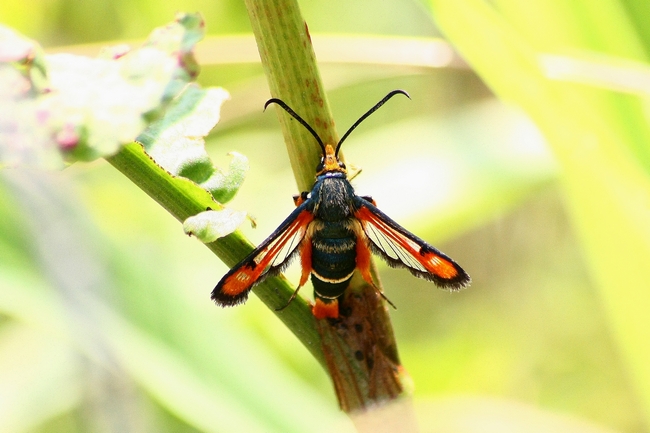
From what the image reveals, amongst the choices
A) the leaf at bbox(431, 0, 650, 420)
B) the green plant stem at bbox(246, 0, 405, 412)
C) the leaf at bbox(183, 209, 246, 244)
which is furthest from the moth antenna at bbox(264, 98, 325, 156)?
the leaf at bbox(431, 0, 650, 420)

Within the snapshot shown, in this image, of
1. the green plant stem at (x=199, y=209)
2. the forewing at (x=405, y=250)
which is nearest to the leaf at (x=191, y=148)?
the green plant stem at (x=199, y=209)

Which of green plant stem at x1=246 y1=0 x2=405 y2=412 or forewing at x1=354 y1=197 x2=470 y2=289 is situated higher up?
forewing at x1=354 y1=197 x2=470 y2=289

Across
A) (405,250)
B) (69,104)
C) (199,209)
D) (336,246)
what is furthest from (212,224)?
(405,250)

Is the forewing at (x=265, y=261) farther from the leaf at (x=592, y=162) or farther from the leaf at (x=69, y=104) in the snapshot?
the leaf at (x=592, y=162)

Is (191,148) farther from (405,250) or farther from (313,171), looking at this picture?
(405,250)

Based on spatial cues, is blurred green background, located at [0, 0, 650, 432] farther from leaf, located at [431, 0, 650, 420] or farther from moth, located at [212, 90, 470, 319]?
moth, located at [212, 90, 470, 319]
